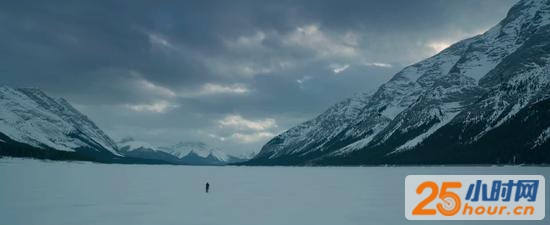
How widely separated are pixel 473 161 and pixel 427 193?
565 feet

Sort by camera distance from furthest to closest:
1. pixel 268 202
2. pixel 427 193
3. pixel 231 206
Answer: pixel 268 202, pixel 231 206, pixel 427 193

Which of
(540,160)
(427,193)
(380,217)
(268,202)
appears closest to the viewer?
(380,217)

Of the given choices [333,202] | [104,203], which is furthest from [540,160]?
[104,203]

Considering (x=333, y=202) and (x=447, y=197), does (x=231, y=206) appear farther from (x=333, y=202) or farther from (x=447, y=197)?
(x=447, y=197)

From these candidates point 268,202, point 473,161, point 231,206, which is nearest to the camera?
point 231,206

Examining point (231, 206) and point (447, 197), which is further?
point (231, 206)

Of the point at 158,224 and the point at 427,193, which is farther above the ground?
the point at 427,193

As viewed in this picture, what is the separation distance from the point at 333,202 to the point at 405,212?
10933 mm

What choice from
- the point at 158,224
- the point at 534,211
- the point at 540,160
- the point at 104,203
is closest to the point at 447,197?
the point at 534,211

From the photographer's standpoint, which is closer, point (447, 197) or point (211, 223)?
point (211, 223)

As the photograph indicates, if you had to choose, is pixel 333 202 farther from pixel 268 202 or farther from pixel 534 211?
pixel 534 211

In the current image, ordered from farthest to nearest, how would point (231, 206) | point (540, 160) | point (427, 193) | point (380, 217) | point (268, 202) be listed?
1. point (540, 160)
2. point (268, 202)
3. point (231, 206)
4. point (427, 193)
5. point (380, 217)

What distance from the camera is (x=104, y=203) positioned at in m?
46.2

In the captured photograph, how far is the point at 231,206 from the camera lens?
44188 millimetres
